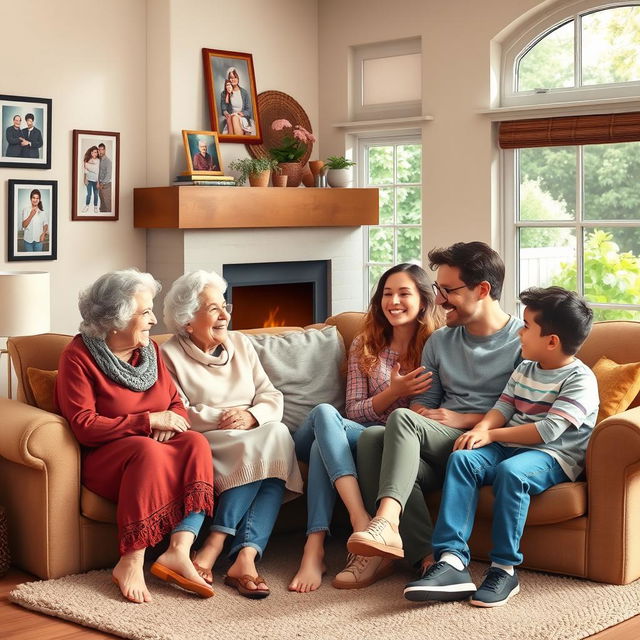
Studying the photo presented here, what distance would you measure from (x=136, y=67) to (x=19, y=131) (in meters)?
0.92

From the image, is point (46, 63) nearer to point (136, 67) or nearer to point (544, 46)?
point (136, 67)

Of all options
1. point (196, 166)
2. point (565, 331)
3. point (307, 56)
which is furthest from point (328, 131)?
point (565, 331)

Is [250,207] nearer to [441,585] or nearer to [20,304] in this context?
[20,304]

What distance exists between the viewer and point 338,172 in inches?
251

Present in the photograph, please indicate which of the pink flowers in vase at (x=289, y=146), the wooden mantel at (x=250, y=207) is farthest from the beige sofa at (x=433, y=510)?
the pink flowers in vase at (x=289, y=146)

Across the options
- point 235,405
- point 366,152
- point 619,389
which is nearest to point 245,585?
point 235,405

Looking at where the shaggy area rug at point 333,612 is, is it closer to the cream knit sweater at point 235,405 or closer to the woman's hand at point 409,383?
the cream knit sweater at point 235,405

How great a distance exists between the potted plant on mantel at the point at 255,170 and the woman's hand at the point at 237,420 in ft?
8.62

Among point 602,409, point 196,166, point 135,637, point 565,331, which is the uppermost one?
point 196,166

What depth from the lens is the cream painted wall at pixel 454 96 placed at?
5891 mm

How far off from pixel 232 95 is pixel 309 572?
3.63 metres

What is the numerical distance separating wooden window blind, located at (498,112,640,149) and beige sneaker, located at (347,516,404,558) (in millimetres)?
3091

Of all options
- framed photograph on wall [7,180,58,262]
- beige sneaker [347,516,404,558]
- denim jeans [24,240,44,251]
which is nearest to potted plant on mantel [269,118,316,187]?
framed photograph on wall [7,180,58,262]

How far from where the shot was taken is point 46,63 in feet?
17.8
